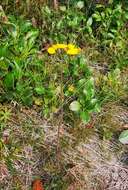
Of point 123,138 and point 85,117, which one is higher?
point 85,117

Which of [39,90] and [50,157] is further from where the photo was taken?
[39,90]

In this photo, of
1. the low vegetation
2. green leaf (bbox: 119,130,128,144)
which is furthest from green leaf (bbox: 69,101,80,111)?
green leaf (bbox: 119,130,128,144)

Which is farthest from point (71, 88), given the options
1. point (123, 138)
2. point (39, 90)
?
point (123, 138)

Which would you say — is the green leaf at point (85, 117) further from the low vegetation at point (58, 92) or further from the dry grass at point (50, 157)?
the dry grass at point (50, 157)

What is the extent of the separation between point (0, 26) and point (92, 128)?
2.99ft

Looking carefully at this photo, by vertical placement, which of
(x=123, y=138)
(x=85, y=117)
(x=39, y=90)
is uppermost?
(x=39, y=90)

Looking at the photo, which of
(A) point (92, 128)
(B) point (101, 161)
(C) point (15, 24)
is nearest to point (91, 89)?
(A) point (92, 128)

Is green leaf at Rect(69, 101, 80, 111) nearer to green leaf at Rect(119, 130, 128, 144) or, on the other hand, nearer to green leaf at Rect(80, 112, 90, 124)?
green leaf at Rect(80, 112, 90, 124)

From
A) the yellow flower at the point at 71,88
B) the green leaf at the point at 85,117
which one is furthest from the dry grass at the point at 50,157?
the yellow flower at the point at 71,88

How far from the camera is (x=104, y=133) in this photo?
2973mm

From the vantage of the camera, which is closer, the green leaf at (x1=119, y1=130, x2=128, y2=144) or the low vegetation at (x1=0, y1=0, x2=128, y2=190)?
the low vegetation at (x1=0, y1=0, x2=128, y2=190)

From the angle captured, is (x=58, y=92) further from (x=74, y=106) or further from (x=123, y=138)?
(x=123, y=138)

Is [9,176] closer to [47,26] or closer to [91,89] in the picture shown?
[91,89]

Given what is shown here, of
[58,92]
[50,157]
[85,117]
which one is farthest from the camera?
[58,92]
